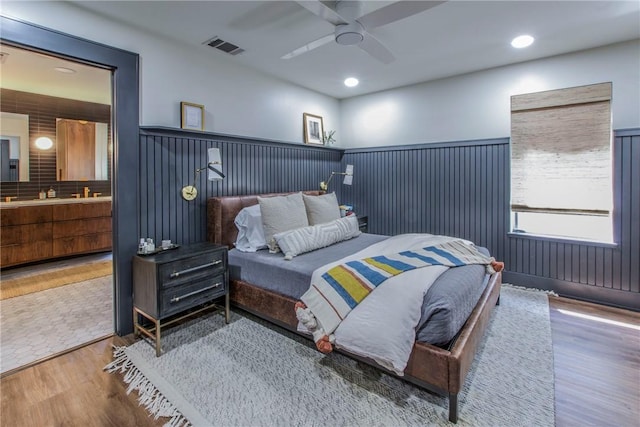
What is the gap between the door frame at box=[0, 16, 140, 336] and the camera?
100 inches

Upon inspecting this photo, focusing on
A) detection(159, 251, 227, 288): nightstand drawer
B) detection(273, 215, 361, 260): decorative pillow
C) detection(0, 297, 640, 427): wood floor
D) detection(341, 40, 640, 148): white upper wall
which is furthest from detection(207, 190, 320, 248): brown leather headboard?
detection(341, 40, 640, 148): white upper wall

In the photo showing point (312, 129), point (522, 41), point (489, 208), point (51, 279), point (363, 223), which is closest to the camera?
point (522, 41)

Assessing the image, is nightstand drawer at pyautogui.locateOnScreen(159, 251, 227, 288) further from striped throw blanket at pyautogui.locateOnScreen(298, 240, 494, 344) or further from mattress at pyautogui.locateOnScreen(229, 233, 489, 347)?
striped throw blanket at pyautogui.locateOnScreen(298, 240, 494, 344)

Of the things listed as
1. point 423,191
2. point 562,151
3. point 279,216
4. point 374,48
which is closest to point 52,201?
point 279,216

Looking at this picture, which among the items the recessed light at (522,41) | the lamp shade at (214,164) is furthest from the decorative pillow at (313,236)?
the recessed light at (522,41)

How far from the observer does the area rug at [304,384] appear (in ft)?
5.71

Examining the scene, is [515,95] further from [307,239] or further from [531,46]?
[307,239]

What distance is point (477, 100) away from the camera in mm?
3965

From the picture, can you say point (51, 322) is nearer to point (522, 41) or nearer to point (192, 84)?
point (192, 84)

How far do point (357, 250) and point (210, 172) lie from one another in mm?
1670

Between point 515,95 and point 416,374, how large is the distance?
3480 mm

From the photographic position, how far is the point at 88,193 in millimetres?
5520

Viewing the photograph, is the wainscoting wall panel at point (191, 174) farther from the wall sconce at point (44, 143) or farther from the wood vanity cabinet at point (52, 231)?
the wall sconce at point (44, 143)

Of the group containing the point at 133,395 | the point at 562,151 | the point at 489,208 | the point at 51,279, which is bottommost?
the point at 133,395
